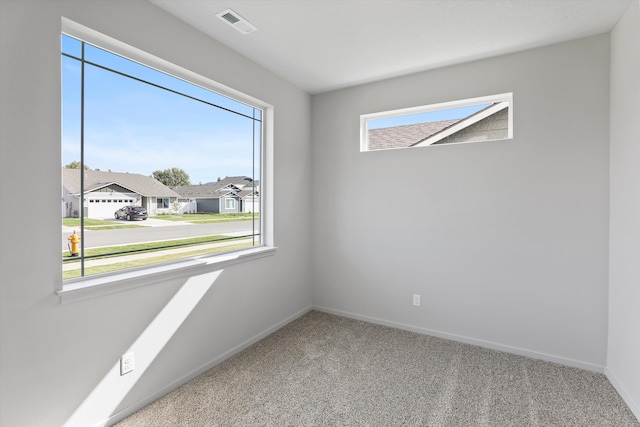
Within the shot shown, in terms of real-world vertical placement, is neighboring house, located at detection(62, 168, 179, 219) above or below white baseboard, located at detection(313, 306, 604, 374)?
above

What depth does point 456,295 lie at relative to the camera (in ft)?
9.47

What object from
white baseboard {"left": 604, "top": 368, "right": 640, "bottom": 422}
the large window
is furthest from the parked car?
white baseboard {"left": 604, "top": 368, "right": 640, "bottom": 422}

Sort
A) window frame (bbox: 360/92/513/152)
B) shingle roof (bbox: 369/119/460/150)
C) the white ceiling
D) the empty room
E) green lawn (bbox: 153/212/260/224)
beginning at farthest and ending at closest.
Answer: shingle roof (bbox: 369/119/460/150)
window frame (bbox: 360/92/513/152)
green lawn (bbox: 153/212/260/224)
the white ceiling
the empty room

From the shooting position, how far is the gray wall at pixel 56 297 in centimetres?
141

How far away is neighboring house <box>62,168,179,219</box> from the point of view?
67.8 inches

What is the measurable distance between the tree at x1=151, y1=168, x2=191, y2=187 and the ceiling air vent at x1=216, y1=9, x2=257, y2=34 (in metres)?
1.12

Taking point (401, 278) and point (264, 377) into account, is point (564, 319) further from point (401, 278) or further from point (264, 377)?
point (264, 377)

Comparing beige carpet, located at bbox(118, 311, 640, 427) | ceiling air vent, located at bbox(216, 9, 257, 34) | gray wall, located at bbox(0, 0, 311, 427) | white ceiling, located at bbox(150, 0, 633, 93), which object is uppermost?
white ceiling, located at bbox(150, 0, 633, 93)

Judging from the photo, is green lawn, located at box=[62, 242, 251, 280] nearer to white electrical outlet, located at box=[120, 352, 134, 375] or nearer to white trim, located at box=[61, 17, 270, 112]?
white electrical outlet, located at box=[120, 352, 134, 375]

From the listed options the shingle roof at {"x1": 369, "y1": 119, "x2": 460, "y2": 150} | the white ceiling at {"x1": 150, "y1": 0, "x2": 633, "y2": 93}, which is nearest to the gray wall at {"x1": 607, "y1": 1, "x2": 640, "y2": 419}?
the white ceiling at {"x1": 150, "y1": 0, "x2": 633, "y2": 93}

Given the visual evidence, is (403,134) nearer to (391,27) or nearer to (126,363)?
(391,27)

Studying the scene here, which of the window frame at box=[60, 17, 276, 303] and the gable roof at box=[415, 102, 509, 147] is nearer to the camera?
the window frame at box=[60, 17, 276, 303]

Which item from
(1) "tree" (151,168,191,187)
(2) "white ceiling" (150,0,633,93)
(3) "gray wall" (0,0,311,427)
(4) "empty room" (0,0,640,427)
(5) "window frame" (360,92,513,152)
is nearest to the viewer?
(3) "gray wall" (0,0,311,427)

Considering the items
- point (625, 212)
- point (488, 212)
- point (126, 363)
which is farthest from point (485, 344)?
point (126, 363)
